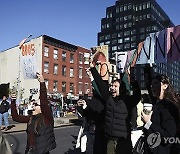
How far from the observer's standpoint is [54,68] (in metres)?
45.7

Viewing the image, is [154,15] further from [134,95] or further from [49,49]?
[134,95]

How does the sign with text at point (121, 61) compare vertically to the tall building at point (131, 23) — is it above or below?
below

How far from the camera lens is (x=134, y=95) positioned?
14.8 ft

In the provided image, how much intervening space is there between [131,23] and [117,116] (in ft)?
377

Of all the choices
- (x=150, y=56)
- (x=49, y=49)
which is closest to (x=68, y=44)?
(x=49, y=49)

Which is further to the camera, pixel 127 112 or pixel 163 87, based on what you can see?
pixel 127 112

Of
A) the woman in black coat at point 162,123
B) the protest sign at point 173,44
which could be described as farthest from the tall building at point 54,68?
the woman in black coat at point 162,123

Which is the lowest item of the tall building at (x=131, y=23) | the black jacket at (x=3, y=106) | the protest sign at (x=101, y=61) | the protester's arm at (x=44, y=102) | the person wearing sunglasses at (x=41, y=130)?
the black jacket at (x=3, y=106)

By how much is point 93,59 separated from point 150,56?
2.73m

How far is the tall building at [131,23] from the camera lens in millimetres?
111088

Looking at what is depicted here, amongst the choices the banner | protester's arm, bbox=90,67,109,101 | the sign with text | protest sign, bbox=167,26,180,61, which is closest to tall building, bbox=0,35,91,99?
the sign with text

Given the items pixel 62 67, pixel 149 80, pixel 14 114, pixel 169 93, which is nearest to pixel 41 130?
pixel 14 114

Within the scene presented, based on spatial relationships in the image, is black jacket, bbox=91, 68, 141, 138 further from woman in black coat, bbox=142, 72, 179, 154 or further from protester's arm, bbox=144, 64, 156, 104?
protester's arm, bbox=144, 64, 156, 104

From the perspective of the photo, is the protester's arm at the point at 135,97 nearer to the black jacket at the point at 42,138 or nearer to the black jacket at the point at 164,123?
the black jacket at the point at 164,123
